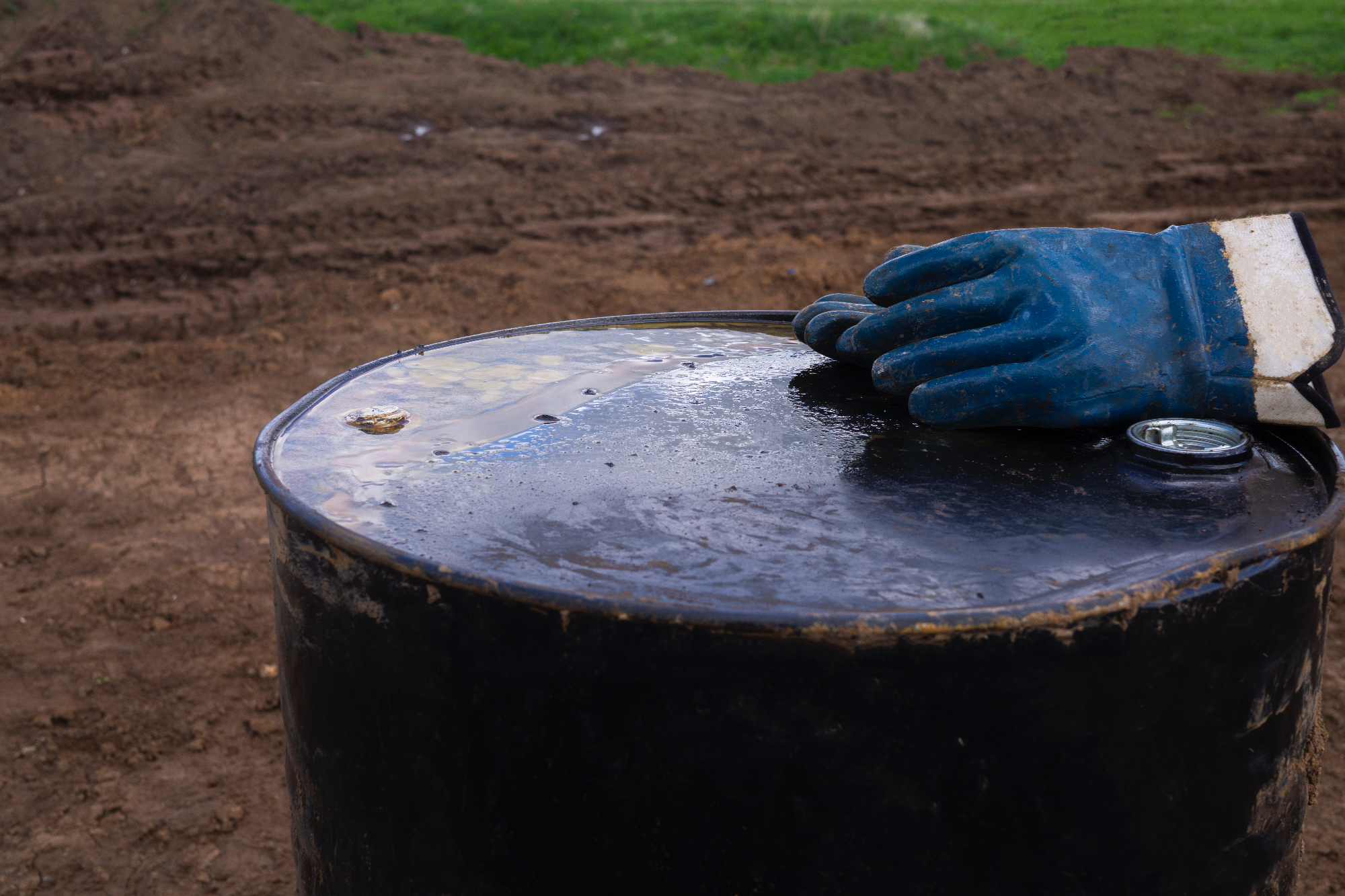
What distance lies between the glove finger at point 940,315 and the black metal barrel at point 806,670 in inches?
9.5

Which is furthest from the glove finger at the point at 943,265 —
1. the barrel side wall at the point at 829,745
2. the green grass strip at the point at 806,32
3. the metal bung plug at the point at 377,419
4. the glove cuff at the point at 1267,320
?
the green grass strip at the point at 806,32

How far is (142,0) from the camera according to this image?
10.0 m

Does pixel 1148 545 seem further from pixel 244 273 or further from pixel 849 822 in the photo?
pixel 244 273

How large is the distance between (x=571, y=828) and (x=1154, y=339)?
1138mm

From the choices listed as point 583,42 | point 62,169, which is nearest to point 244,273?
point 62,169

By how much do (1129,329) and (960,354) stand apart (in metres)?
0.26

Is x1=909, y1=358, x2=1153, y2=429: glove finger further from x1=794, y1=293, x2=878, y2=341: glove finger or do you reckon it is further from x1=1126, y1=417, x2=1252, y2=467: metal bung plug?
x1=794, y1=293, x2=878, y2=341: glove finger

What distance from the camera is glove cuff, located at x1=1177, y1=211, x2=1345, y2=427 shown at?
147cm

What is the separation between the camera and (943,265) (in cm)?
161

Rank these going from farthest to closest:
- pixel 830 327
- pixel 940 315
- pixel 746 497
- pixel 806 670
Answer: pixel 830 327 → pixel 940 315 → pixel 746 497 → pixel 806 670

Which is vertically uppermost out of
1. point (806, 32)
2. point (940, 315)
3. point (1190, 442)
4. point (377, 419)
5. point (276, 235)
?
point (806, 32)

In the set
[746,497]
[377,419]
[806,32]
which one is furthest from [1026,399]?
[806,32]

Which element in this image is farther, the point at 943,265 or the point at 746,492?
the point at 943,265

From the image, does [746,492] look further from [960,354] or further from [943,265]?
[943,265]
